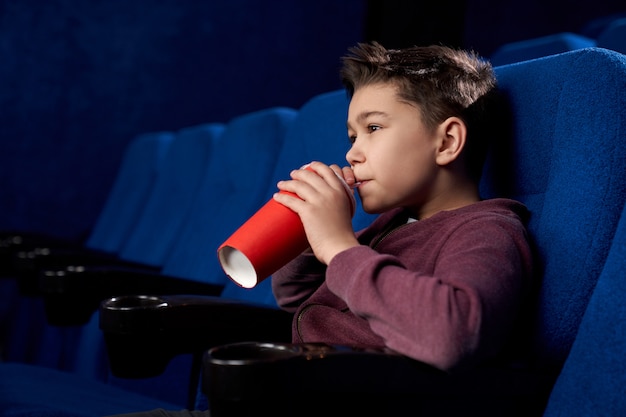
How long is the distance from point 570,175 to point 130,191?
224 centimetres

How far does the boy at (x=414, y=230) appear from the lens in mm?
617

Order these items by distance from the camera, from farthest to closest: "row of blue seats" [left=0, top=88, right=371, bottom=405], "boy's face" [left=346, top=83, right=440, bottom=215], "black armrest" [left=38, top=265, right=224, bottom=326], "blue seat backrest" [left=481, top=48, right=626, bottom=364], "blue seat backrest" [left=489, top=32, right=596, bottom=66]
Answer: "blue seat backrest" [left=489, top=32, right=596, bottom=66] → "row of blue seats" [left=0, top=88, right=371, bottom=405] → "black armrest" [left=38, top=265, right=224, bottom=326] → "boy's face" [left=346, top=83, right=440, bottom=215] → "blue seat backrest" [left=481, top=48, right=626, bottom=364]

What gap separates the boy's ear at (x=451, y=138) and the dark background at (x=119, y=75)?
6.97 ft

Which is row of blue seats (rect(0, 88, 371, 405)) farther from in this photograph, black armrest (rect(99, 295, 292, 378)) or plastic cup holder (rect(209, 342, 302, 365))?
plastic cup holder (rect(209, 342, 302, 365))

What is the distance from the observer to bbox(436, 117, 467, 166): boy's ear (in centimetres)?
84

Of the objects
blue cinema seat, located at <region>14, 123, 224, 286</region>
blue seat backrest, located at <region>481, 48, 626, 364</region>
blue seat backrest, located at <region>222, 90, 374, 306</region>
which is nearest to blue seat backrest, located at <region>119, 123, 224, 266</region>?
blue cinema seat, located at <region>14, 123, 224, 286</region>

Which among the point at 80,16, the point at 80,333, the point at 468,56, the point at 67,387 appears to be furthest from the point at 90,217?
the point at 468,56

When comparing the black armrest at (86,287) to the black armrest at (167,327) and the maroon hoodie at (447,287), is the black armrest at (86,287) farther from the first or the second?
the maroon hoodie at (447,287)

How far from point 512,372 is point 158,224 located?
5.55ft

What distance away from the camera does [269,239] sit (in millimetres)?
759


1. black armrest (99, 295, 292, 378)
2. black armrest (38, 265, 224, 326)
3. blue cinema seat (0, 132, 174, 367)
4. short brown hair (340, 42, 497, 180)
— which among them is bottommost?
blue cinema seat (0, 132, 174, 367)

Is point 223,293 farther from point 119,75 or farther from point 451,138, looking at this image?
point 119,75

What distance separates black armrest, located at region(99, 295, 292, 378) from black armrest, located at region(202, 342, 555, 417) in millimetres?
277

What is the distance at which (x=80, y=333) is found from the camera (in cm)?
191
